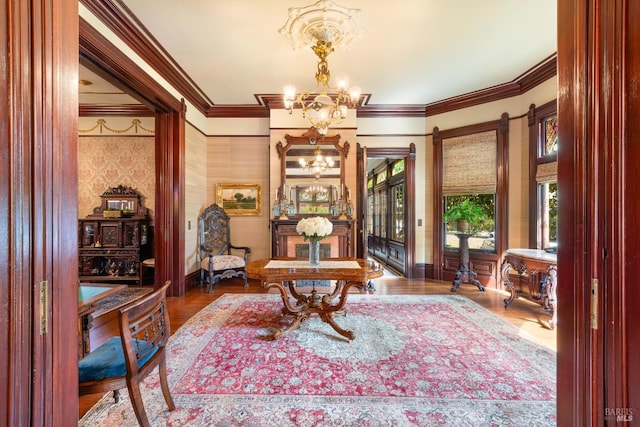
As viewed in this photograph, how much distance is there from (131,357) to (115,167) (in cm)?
494

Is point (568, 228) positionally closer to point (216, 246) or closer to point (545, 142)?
point (545, 142)

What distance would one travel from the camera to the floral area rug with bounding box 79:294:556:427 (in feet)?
5.63

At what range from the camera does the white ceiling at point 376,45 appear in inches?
105

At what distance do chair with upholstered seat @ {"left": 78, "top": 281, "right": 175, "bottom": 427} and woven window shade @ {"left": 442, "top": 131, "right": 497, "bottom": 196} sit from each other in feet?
15.8

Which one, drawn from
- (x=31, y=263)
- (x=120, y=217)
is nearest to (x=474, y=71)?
(x=31, y=263)

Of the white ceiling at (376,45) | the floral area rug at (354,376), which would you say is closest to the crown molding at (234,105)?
the white ceiling at (376,45)

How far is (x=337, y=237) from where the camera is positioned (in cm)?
479

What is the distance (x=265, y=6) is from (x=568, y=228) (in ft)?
9.93

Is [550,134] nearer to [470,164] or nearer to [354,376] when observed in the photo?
[470,164]

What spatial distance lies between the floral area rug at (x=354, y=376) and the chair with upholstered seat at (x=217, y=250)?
4.10 ft

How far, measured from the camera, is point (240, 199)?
5180 millimetres

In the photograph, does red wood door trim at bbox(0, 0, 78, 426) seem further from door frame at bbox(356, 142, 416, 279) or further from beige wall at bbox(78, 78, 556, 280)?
door frame at bbox(356, 142, 416, 279)

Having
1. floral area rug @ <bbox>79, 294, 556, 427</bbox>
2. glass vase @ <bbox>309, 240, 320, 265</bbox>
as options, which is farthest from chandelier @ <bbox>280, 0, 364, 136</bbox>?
floral area rug @ <bbox>79, 294, 556, 427</bbox>

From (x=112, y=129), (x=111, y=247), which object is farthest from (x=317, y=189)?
(x=112, y=129)
